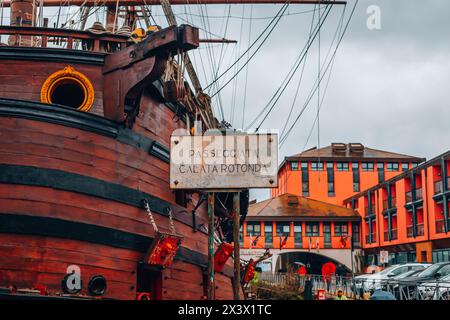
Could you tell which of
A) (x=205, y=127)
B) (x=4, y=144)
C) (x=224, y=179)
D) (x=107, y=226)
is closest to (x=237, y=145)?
(x=224, y=179)

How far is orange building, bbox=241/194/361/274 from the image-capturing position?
5000 cm

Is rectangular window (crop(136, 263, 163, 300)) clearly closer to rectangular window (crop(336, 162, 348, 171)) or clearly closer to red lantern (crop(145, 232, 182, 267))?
→ red lantern (crop(145, 232, 182, 267))

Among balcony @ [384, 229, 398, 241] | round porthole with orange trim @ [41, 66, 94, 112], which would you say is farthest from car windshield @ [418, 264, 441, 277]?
balcony @ [384, 229, 398, 241]

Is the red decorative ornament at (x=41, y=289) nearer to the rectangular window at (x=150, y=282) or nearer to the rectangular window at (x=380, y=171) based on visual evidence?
the rectangular window at (x=150, y=282)

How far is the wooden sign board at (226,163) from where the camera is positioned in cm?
745

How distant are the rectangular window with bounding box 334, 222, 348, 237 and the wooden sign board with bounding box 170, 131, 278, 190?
148 ft

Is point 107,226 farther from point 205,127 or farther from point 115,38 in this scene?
point 205,127

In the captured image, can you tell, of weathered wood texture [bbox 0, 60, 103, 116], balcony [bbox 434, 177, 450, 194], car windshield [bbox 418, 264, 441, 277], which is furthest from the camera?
balcony [bbox 434, 177, 450, 194]

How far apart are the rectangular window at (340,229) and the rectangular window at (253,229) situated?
21.3 feet

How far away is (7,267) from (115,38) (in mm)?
4067

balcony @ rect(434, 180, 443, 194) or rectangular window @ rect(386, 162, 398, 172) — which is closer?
balcony @ rect(434, 180, 443, 194)

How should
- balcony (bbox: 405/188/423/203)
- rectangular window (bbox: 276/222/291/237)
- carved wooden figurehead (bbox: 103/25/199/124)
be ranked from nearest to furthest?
1. carved wooden figurehead (bbox: 103/25/199/124)
2. balcony (bbox: 405/188/423/203)
3. rectangular window (bbox: 276/222/291/237)

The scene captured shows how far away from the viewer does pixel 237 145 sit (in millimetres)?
7504

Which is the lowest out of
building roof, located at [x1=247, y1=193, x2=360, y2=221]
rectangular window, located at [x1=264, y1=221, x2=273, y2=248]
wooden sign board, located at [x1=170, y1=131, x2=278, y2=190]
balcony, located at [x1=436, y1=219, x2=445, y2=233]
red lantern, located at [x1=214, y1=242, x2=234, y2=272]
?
red lantern, located at [x1=214, y1=242, x2=234, y2=272]
